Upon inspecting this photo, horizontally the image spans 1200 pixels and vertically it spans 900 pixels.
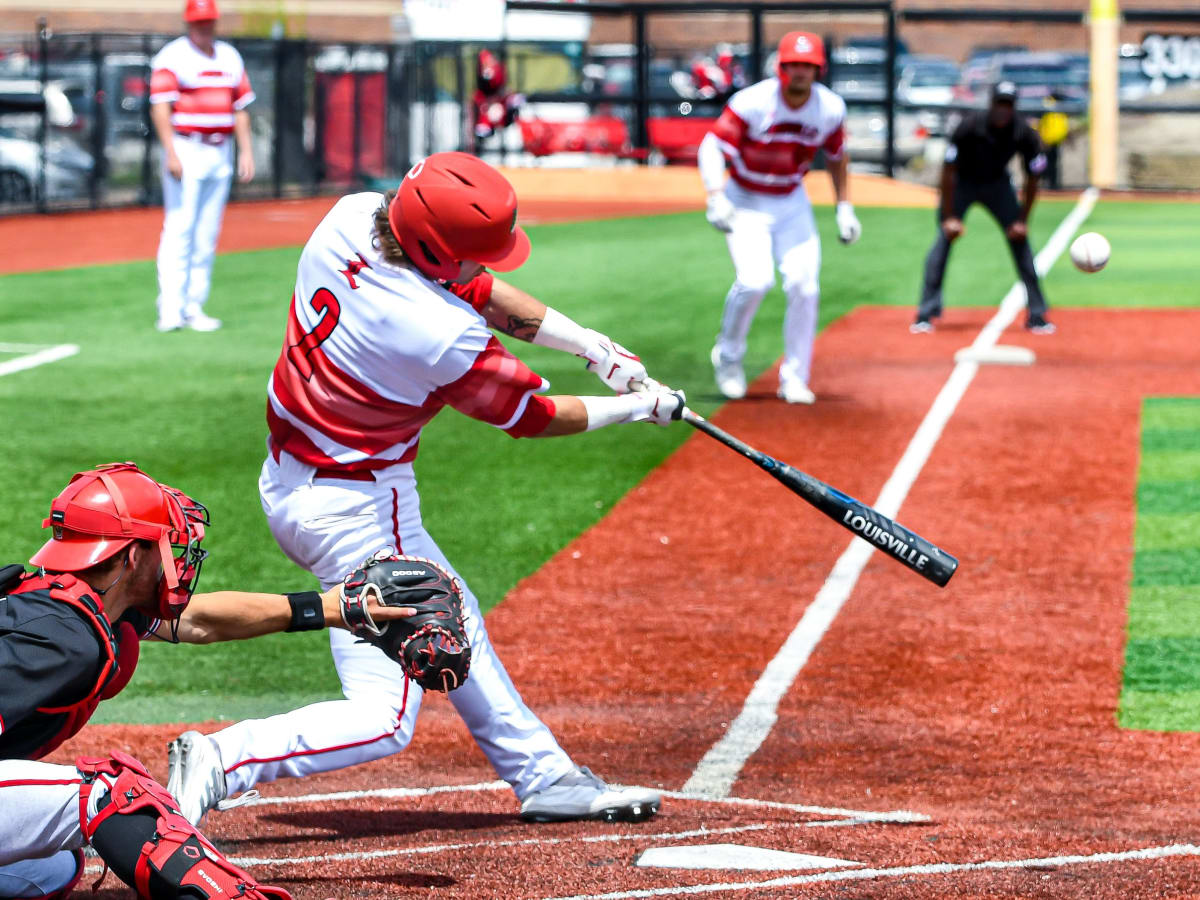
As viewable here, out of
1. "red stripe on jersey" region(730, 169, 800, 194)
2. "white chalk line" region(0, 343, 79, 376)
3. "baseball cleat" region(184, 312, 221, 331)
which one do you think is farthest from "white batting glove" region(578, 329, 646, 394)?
"baseball cleat" region(184, 312, 221, 331)

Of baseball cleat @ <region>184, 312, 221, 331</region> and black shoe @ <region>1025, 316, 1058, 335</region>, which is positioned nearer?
baseball cleat @ <region>184, 312, 221, 331</region>

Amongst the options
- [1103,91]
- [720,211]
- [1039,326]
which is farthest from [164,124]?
[1103,91]

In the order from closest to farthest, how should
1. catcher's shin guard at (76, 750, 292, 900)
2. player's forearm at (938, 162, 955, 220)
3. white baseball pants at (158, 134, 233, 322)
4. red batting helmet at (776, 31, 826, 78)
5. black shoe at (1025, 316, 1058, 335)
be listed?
catcher's shin guard at (76, 750, 292, 900) → red batting helmet at (776, 31, 826, 78) → white baseball pants at (158, 134, 233, 322) → player's forearm at (938, 162, 955, 220) → black shoe at (1025, 316, 1058, 335)

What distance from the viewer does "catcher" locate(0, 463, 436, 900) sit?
3.63 meters

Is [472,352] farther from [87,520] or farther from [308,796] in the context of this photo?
[308,796]

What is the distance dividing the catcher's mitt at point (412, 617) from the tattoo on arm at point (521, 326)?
4.46 ft

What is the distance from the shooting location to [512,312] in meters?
5.56

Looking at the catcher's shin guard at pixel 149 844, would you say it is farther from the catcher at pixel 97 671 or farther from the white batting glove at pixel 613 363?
the white batting glove at pixel 613 363

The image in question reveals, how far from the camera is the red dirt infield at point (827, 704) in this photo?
187 inches

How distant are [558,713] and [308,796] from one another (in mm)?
1287

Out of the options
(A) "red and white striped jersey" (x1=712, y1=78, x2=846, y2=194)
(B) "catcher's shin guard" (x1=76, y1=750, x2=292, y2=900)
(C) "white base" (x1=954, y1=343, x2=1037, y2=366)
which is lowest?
(B) "catcher's shin guard" (x1=76, y1=750, x2=292, y2=900)

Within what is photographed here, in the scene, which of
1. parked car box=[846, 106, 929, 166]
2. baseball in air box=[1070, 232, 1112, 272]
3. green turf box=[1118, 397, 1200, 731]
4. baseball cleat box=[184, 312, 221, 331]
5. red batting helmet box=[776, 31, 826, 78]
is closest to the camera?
green turf box=[1118, 397, 1200, 731]

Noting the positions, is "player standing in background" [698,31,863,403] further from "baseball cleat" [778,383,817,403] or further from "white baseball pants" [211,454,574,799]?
"white baseball pants" [211,454,574,799]

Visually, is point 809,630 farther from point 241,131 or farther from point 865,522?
point 241,131
